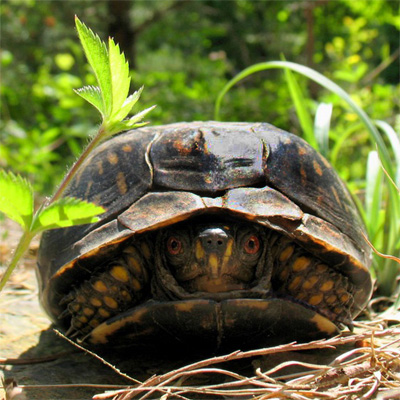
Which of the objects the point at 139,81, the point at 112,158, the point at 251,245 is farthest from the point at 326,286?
the point at 139,81

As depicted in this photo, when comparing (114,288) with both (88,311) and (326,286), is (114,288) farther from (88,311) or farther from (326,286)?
(326,286)

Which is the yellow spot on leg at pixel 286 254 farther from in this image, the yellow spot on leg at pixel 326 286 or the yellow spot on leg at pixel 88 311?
the yellow spot on leg at pixel 88 311

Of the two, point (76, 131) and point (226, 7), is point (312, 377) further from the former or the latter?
point (226, 7)

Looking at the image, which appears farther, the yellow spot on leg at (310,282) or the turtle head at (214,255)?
the yellow spot on leg at (310,282)

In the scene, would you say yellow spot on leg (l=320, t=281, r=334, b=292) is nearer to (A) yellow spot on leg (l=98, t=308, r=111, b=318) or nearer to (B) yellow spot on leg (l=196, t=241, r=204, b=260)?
(B) yellow spot on leg (l=196, t=241, r=204, b=260)

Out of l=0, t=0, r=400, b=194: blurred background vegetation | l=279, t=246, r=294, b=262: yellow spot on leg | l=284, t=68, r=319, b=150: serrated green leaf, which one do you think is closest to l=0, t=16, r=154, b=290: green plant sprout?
l=279, t=246, r=294, b=262: yellow spot on leg

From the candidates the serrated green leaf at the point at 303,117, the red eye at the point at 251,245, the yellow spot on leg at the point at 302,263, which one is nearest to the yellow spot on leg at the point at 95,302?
the red eye at the point at 251,245
